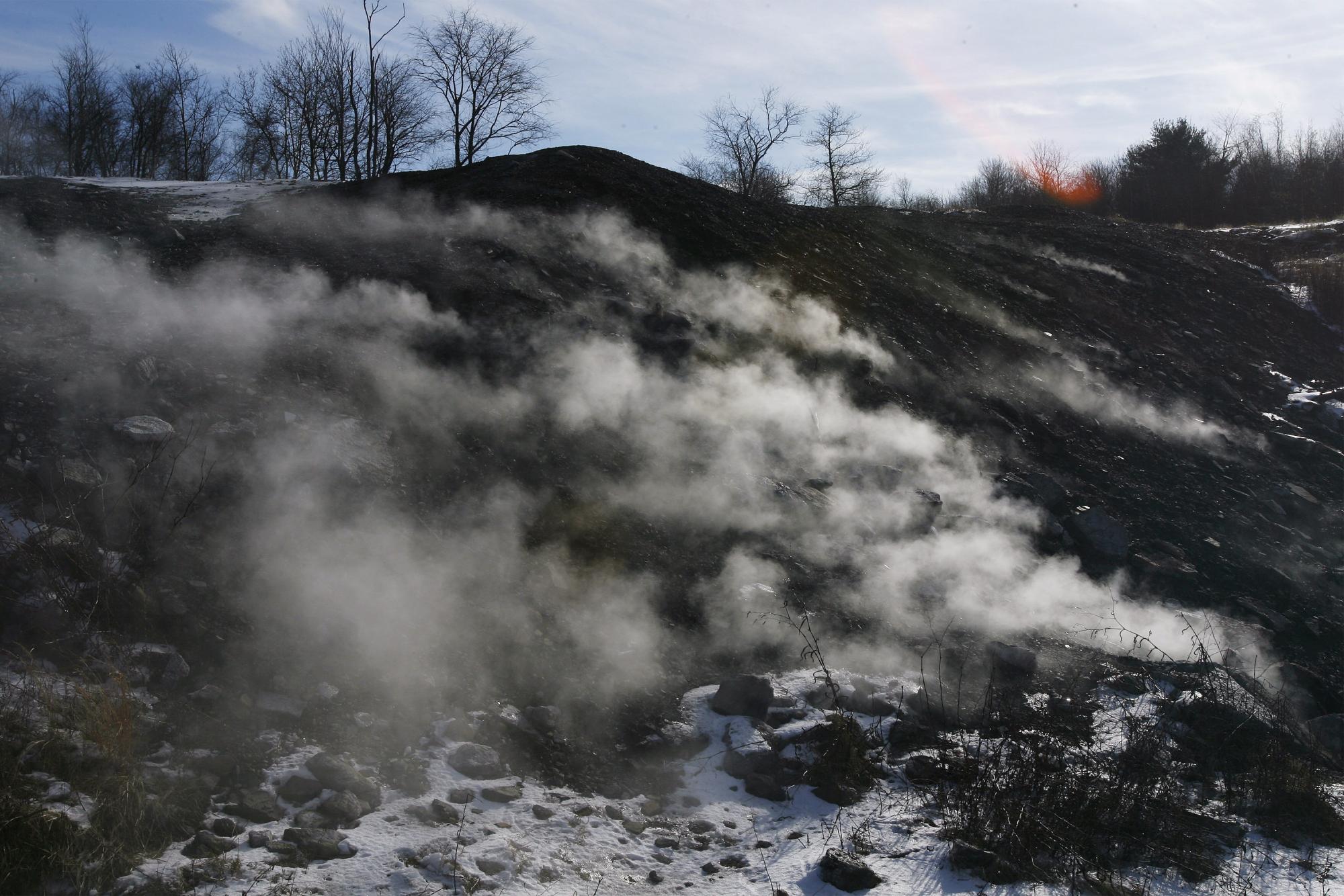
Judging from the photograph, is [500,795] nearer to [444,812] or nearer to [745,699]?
[444,812]

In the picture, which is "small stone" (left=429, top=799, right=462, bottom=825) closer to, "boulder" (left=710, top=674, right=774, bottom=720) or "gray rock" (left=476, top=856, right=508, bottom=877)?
"gray rock" (left=476, top=856, right=508, bottom=877)

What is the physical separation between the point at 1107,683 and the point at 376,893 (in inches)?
184

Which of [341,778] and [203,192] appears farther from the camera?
[203,192]

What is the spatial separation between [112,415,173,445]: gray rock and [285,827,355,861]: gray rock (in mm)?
2732

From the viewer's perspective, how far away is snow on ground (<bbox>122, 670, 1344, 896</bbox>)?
3131mm

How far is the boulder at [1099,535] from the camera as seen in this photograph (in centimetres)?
709

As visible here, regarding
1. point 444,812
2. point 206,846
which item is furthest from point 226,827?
point 444,812

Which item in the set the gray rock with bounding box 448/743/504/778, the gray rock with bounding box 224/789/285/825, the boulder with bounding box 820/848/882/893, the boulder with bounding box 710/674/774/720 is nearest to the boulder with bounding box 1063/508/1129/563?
the boulder with bounding box 710/674/774/720

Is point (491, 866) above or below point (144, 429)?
below

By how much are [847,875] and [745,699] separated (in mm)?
1235

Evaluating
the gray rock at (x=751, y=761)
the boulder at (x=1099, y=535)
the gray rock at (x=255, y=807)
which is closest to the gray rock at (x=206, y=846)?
the gray rock at (x=255, y=807)

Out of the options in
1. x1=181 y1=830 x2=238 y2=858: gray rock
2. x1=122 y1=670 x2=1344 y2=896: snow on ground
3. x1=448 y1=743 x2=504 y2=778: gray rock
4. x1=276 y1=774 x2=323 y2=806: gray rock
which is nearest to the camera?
x1=181 y1=830 x2=238 y2=858: gray rock

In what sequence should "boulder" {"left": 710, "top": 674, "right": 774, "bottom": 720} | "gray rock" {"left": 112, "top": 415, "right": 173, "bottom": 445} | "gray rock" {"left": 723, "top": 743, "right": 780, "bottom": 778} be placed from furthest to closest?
1. "gray rock" {"left": 112, "top": 415, "right": 173, "bottom": 445}
2. "boulder" {"left": 710, "top": 674, "right": 774, "bottom": 720}
3. "gray rock" {"left": 723, "top": 743, "right": 780, "bottom": 778}

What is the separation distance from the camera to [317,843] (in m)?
3.16
